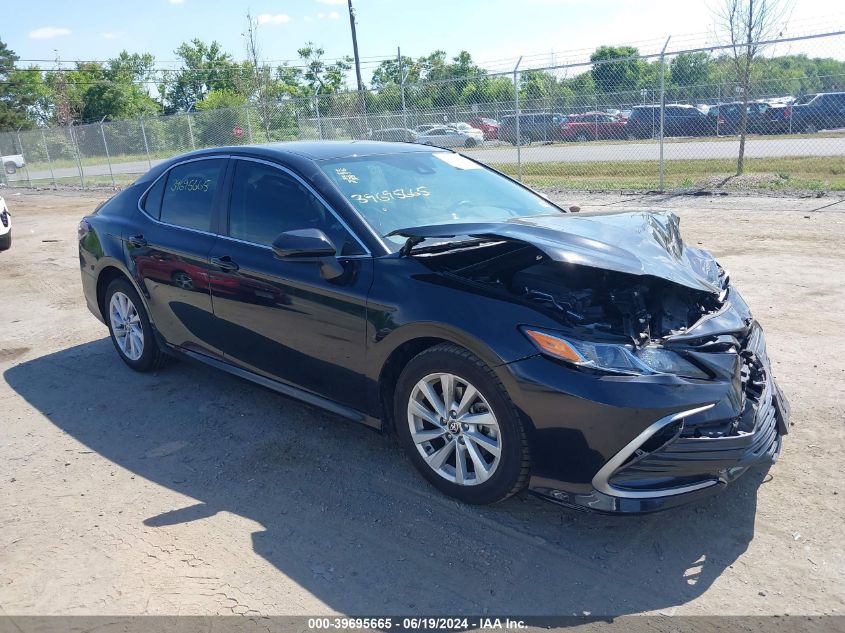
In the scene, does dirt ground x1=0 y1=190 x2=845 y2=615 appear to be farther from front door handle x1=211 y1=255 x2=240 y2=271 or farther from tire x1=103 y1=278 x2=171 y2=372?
front door handle x1=211 y1=255 x2=240 y2=271

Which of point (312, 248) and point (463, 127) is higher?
point (463, 127)

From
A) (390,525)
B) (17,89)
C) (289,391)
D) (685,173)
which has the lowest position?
(390,525)

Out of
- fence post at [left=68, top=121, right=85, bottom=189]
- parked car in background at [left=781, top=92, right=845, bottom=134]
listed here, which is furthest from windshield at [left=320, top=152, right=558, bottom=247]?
fence post at [left=68, top=121, right=85, bottom=189]

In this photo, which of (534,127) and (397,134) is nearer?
(534,127)

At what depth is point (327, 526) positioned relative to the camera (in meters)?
3.47

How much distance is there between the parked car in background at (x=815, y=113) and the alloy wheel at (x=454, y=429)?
525 inches

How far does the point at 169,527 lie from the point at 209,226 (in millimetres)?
1985

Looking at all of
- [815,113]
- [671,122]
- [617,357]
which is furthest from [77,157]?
[617,357]

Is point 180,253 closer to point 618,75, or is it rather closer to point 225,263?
point 225,263

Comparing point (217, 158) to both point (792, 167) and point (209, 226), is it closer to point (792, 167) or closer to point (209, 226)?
point (209, 226)

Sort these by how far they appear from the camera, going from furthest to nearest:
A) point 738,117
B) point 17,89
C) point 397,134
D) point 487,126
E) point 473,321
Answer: point 17,89 < point 397,134 < point 487,126 < point 738,117 < point 473,321

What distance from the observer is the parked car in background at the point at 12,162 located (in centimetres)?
Answer: 2958

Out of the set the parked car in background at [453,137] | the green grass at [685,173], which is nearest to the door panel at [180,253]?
the green grass at [685,173]

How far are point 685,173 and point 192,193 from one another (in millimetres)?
12802
